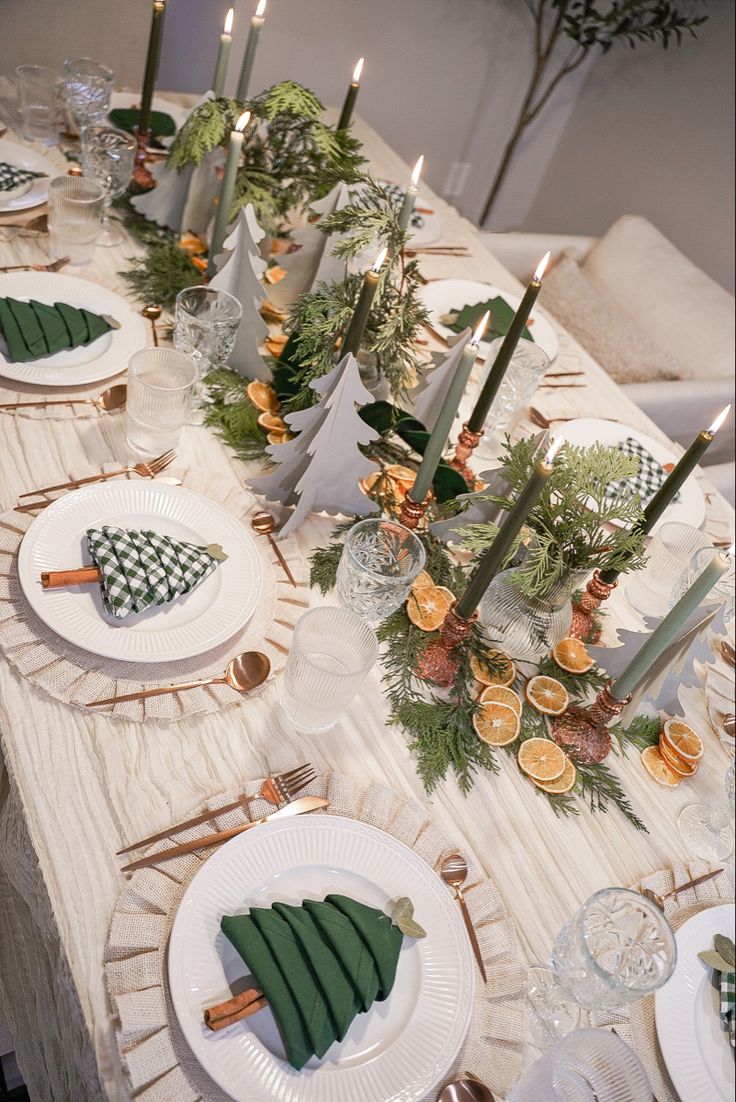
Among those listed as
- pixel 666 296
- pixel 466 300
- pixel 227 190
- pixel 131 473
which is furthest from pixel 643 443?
pixel 666 296

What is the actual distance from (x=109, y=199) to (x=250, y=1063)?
61.9 inches

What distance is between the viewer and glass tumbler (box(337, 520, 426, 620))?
1.22 metres

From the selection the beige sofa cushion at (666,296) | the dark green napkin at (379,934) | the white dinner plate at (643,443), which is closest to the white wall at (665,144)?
the beige sofa cushion at (666,296)

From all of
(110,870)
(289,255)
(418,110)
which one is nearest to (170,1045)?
(110,870)

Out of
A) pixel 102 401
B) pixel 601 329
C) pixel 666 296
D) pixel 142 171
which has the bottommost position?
pixel 601 329

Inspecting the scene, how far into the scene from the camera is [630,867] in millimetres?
1168

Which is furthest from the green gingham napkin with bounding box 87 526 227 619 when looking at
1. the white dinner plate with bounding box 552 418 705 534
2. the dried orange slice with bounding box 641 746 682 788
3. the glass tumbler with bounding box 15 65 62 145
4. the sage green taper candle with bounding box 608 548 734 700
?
the glass tumbler with bounding box 15 65 62 145

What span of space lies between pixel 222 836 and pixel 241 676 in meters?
0.23

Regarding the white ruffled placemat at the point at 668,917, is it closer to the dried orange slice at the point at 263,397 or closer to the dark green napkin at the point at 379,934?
the dark green napkin at the point at 379,934

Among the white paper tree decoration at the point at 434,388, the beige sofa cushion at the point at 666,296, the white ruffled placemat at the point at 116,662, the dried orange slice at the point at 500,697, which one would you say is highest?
the white paper tree decoration at the point at 434,388

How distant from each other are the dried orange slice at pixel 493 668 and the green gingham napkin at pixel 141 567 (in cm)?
42

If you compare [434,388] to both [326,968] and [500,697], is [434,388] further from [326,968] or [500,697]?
[326,968]

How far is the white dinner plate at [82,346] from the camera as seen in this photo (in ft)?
4.78

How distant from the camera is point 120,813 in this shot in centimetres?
101
